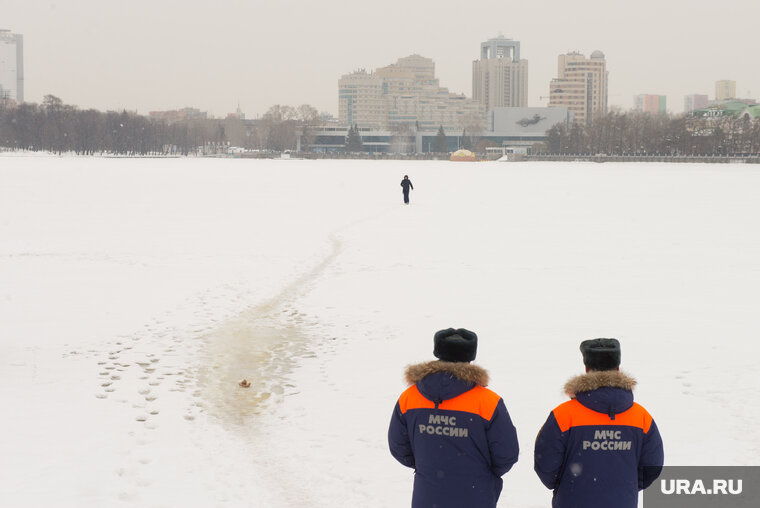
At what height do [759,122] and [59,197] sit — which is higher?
[759,122]

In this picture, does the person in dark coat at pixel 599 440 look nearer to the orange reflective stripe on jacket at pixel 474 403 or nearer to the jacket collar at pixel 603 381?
the jacket collar at pixel 603 381

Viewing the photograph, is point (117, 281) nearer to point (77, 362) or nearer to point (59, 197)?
point (77, 362)

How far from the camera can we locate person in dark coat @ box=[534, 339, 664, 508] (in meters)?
3.68

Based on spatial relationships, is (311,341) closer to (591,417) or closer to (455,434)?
(455,434)

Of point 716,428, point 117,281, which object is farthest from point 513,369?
point 117,281

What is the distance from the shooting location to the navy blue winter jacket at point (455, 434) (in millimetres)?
3803

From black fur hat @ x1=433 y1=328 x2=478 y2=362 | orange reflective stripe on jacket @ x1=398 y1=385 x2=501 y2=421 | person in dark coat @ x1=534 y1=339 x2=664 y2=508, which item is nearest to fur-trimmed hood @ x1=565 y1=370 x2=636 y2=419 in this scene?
person in dark coat @ x1=534 y1=339 x2=664 y2=508

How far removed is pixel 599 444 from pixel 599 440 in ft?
0.07

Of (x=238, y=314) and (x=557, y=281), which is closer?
(x=238, y=314)

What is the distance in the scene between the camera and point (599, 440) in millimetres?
3730

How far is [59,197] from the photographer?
36.6 meters

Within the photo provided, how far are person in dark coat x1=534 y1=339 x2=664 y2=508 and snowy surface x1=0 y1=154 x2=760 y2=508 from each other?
93.7 inches

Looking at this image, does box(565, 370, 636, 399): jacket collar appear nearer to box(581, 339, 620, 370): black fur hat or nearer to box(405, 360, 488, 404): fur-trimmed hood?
box(581, 339, 620, 370): black fur hat

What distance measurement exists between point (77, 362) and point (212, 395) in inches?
94.7
